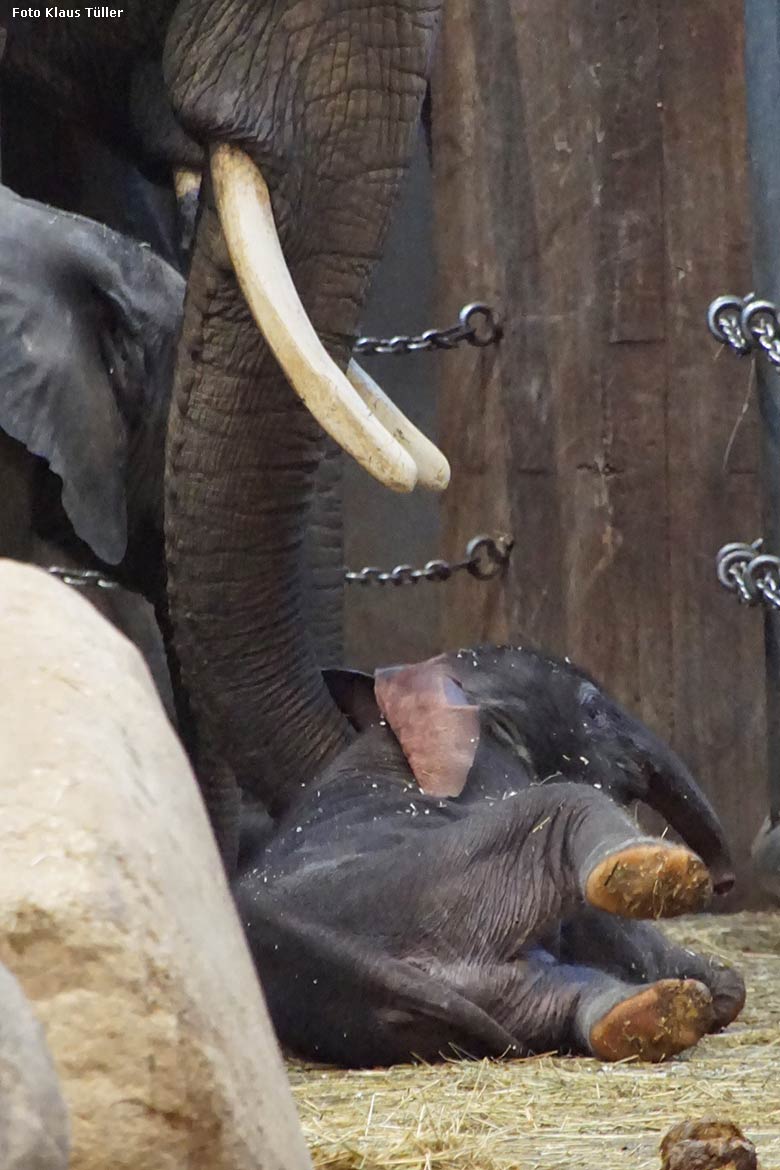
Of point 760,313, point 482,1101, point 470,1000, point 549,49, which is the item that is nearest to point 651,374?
point 549,49

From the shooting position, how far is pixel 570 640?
4.38 meters

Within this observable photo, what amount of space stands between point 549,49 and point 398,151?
1268 mm

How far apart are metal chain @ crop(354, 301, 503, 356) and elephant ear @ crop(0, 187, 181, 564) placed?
0.89 m

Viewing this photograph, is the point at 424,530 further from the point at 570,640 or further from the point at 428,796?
the point at 428,796

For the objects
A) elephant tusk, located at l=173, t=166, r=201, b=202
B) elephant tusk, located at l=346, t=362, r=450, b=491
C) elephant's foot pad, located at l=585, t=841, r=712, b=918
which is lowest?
elephant's foot pad, located at l=585, t=841, r=712, b=918

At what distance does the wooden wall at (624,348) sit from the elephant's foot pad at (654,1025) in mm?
1671

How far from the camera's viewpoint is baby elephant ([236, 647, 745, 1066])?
8.57 ft

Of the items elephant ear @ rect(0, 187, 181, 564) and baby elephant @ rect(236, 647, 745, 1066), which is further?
elephant ear @ rect(0, 187, 181, 564)

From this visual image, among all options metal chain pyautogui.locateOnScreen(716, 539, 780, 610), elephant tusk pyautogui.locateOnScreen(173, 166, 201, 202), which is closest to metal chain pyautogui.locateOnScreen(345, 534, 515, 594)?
elephant tusk pyautogui.locateOnScreen(173, 166, 201, 202)

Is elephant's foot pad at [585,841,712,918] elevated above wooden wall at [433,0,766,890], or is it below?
below

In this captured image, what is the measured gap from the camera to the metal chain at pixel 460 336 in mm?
4406

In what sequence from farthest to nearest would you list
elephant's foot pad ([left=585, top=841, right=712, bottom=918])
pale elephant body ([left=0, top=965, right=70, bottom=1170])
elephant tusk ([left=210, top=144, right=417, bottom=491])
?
elephant tusk ([left=210, top=144, right=417, bottom=491]), elephant's foot pad ([left=585, top=841, right=712, bottom=918]), pale elephant body ([left=0, top=965, right=70, bottom=1170])

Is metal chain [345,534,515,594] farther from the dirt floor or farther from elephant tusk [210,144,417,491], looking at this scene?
the dirt floor

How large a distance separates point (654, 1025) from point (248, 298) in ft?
3.71
